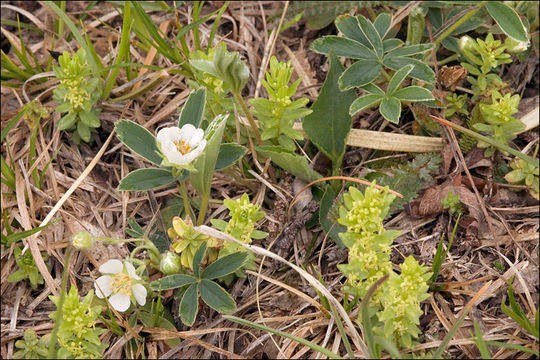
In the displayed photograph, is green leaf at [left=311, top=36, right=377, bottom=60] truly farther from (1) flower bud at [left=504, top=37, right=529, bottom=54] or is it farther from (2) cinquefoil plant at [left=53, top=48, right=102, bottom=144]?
(2) cinquefoil plant at [left=53, top=48, right=102, bottom=144]

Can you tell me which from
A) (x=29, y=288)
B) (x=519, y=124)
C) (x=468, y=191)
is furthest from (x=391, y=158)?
(x=29, y=288)

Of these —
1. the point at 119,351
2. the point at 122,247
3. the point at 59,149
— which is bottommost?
the point at 119,351

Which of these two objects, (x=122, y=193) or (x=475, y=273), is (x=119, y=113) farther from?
(x=475, y=273)

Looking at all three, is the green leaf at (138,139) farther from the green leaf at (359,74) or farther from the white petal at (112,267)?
the green leaf at (359,74)

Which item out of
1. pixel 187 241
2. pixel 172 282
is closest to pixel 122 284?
pixel 172 282

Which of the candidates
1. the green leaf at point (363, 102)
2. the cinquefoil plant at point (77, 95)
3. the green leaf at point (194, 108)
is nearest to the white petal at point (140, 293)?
the green leaf at point (194, 108)

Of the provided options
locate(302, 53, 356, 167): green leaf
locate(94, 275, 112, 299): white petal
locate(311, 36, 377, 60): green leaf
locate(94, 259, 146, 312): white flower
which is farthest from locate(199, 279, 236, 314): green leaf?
locate(311, 36, 377, 60): green leaf
